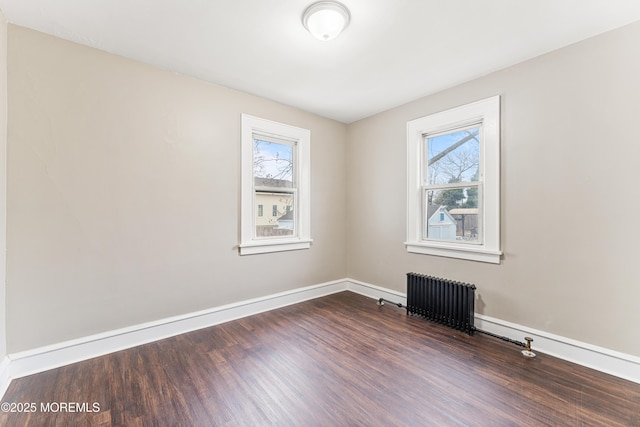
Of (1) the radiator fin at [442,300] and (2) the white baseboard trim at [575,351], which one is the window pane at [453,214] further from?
(2) the white baseboard trim at [575,351]

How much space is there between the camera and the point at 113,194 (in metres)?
2.38

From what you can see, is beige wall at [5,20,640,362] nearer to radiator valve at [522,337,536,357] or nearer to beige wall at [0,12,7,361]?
beige wall at [0,12,7,361]

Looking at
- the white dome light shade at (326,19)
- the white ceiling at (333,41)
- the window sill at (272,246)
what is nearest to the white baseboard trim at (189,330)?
the window sill at (272,246)

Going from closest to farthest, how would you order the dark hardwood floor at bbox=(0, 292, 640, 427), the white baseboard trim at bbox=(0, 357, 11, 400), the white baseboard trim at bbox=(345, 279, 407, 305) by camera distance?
1. the dark hardwood floor at bbox=(0, 292, 640, 427)
2. the white baseboard trim at bbox=(0, 357, 11, 400)
3. the white baseboard trim at bbox=(345, 279, 407, 305)

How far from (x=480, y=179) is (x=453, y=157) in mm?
428

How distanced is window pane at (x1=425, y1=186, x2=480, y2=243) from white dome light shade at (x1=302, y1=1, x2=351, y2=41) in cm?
210

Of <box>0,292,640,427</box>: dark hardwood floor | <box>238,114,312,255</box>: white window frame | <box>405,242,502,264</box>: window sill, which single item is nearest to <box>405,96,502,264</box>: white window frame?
<box>405,242,502,264</box>: window sill

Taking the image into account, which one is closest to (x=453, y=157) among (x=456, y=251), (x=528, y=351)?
(x=456, y=251)

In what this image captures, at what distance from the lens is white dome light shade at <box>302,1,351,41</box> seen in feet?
5.96

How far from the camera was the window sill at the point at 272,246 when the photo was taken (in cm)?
318

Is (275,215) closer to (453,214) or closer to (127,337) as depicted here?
(127,337)

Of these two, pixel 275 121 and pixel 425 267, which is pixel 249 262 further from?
pixel 425 267

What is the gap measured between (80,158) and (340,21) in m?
2.33

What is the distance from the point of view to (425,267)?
3277 mm
